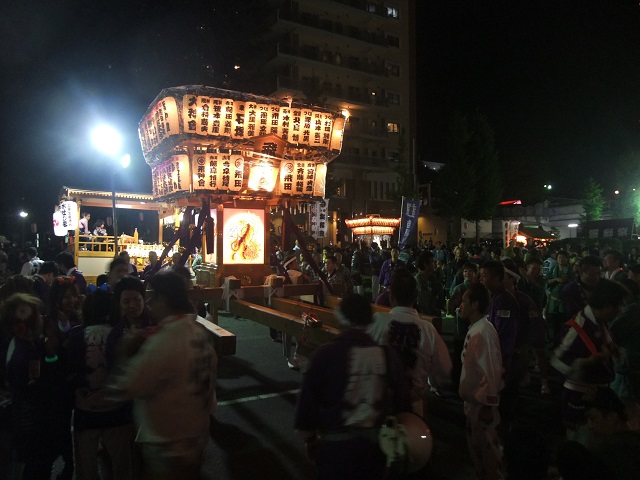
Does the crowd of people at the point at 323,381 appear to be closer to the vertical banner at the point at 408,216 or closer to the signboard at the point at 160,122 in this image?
the signboard at the point at 160,122

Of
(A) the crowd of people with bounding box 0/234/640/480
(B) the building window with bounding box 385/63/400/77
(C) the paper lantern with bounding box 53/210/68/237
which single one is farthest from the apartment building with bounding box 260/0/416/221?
(A) the crowd of people with bounding box 0/234/640/480

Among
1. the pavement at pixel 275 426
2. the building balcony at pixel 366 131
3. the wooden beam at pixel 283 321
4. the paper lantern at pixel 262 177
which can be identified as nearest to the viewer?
the pavement at pixel 275 426

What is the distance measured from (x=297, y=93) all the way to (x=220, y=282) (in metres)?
29.3

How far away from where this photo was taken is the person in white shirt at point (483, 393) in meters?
3.61

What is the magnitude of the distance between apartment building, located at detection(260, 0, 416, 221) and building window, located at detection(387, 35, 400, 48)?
90 millimetres

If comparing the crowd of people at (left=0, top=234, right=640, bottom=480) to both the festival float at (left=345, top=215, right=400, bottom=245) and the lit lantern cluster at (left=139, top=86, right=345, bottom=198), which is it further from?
the festival float at (left=345, top=215, right=400, bottom=245)

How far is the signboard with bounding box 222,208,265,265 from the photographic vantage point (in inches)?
377

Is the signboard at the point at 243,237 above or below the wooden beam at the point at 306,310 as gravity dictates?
above

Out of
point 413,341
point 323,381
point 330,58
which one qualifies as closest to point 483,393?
point 413,341

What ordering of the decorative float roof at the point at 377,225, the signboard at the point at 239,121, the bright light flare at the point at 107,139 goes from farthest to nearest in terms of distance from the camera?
the decorative float roof at the point at 377,225 < the bright light flare at the point at 107,139 < the signboard at the point at 239,121

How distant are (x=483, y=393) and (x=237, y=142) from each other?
7.24 meters

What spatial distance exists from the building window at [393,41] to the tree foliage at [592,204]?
2524cm

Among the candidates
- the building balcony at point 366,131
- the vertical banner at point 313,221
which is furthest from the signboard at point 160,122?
the building balcony at point 366,131

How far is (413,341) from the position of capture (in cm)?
358
